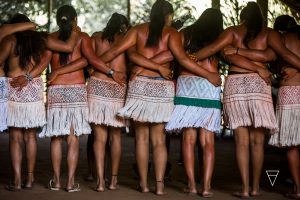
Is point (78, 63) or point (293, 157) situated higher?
point (78, 63)

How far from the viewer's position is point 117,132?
5.51 metres

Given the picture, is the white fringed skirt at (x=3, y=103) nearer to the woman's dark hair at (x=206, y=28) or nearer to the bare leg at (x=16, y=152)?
the bare leg at (x=16, y=152)

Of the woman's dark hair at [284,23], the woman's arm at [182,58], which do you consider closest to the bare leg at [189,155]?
the woman's arm at [182,58]

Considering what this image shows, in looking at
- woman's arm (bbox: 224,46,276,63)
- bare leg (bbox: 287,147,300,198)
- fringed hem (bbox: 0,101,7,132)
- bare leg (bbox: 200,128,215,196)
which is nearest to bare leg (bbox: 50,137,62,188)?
fringed hem (bbox: 0,101,7,132)

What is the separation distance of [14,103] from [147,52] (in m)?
1.26

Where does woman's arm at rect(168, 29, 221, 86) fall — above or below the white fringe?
above

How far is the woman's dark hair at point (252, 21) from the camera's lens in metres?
5.00

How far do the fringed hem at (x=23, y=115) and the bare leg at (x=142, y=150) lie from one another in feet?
2.80

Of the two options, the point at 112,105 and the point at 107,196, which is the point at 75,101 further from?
the point at 107,196

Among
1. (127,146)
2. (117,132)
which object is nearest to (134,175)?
(117,132)

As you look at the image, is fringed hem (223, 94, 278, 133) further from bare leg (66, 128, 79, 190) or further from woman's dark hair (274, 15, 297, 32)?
bare leg (66, 128, 79, 190)

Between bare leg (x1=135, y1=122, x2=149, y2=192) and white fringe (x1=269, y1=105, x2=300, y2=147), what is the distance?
117 cm

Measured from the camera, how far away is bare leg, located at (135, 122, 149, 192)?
17.2 feet

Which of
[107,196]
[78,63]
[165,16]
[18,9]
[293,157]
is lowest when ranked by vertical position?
[107,196]
